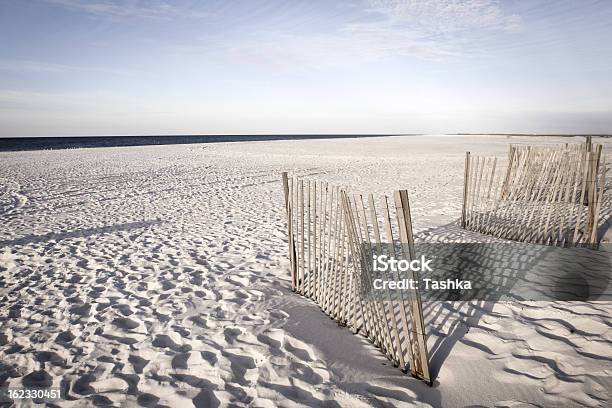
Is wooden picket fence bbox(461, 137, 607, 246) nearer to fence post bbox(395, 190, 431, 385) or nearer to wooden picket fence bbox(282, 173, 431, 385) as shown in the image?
wooden picket fence bbox(282, 173, 431, 385)

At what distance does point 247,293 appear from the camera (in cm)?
419

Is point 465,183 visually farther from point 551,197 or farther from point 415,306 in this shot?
point 415,306

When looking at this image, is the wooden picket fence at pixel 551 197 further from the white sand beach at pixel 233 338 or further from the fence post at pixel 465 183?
the white sand beach at pixel 233 338

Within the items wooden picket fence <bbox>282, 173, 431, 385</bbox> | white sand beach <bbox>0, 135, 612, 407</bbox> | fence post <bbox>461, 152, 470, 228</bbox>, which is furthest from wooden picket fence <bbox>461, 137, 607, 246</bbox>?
wooden picket fence <bbox>282, 173, 431, 385</bbox>

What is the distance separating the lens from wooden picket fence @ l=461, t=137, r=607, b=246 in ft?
17.3

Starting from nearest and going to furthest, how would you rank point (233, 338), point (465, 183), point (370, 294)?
1. point (370, 294)
2. point (233, 338)
3. point (465, 183)

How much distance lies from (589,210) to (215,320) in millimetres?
6053

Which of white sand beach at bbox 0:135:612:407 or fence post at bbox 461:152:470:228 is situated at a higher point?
fence post at bbox 461:152:470:228

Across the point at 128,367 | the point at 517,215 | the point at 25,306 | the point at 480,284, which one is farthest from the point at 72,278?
the point at 517,215

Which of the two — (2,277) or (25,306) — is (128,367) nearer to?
(25,306)

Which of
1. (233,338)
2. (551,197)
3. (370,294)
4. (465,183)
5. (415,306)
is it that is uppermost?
(465,183)

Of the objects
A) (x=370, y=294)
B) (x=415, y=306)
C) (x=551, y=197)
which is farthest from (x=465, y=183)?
(x=415, y=306)

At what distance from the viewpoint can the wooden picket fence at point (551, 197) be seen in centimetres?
528

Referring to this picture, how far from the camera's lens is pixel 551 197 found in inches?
223
